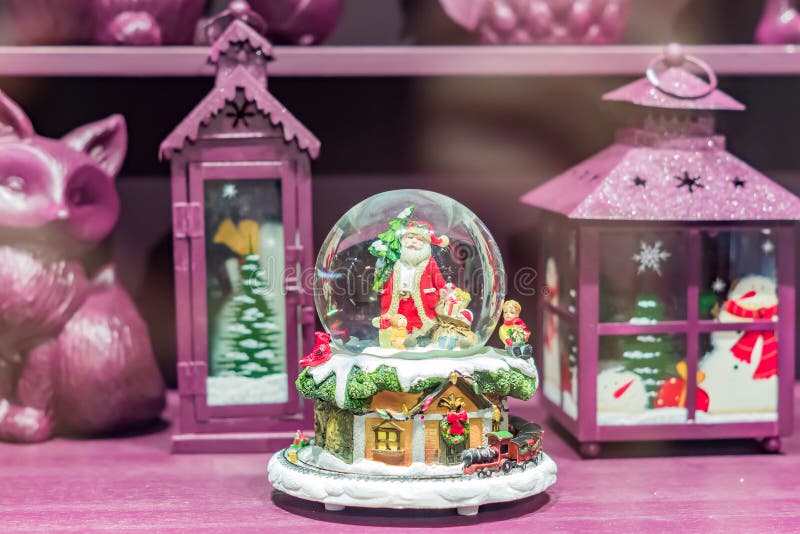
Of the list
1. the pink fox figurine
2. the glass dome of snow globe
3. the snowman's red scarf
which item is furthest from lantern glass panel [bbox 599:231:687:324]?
the pink fox figurine

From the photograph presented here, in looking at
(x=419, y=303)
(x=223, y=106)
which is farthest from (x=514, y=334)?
(x=223, y=106)

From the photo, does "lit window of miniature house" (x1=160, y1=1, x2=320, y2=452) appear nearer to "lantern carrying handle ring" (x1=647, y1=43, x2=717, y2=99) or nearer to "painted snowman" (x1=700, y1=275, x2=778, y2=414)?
"lantern carrying handle ring" (x1=647, y1=43, x2=717, y2=99)

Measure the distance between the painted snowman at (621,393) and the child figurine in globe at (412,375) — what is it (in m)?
0.22

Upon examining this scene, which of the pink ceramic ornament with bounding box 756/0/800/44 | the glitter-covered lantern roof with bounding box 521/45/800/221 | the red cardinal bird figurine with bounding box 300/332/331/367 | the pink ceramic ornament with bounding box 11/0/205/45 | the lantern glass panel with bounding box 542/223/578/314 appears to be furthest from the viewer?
the pink ceramic ornament with bounding box 756/0/800/44

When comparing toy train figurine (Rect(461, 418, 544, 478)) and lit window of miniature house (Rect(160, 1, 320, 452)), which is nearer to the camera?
toy train figurine (Rect(461, 418, 544, 478))

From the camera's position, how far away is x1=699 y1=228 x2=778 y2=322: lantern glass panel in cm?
204

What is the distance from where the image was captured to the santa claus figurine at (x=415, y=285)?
1.81m

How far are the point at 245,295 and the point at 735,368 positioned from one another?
86cm

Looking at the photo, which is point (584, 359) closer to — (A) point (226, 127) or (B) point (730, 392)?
(B) point (730, 392)

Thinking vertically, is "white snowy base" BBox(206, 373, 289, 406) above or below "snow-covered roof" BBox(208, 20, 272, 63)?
below

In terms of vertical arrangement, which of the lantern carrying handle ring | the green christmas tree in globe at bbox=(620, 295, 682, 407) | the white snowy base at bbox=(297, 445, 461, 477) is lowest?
the white snowy base at bbox=(297, 445, 461, 477)

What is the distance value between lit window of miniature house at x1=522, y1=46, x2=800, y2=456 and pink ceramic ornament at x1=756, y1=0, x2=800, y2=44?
37 cm

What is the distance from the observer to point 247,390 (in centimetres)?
211

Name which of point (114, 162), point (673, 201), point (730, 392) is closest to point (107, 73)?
point (114, 162)
